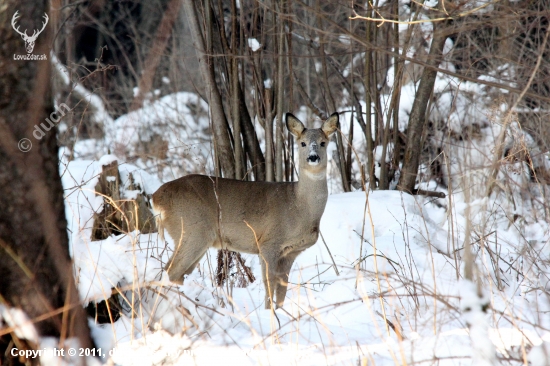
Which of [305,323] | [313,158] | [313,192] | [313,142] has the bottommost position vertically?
[305,323]

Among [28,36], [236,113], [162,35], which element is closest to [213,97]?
[236,113]

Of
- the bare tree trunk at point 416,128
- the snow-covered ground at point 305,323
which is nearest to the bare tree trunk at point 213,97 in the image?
the snow-covered ground at point 305,323

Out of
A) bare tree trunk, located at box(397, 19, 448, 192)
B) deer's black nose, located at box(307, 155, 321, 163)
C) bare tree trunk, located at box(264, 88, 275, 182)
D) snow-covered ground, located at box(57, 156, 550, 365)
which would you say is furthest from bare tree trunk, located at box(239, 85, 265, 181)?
snow-covered ground, located at box(57, 156, 550, 365)

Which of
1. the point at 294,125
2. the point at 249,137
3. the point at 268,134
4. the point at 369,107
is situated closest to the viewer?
the point at 294,125

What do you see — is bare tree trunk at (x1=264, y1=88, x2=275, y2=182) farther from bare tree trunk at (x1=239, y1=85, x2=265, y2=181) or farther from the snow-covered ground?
the snow-covered ground

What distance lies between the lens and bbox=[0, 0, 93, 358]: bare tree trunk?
254 centimetres

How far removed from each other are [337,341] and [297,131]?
9.06ft

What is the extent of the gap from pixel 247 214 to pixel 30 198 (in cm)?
299

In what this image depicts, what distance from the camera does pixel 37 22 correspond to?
260 cm

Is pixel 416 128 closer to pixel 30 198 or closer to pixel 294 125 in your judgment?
pixel 294 125

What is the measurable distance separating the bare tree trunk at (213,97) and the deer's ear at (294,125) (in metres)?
0.69

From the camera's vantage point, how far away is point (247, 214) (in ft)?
18.0

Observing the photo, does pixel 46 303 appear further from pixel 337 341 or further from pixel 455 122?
pixel 455 122

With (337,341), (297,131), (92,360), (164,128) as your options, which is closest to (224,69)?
(297,131)
